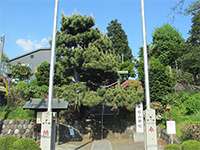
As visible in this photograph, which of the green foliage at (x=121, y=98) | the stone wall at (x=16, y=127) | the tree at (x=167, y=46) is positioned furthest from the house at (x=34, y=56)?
the green foliage at (x=121, y=98)

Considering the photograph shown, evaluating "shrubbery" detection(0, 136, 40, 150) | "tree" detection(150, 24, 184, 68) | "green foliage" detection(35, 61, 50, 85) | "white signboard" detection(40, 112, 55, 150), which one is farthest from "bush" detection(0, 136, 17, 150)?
"tree" detection(150, 24, 184, 68)

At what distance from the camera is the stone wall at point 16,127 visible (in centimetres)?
2698

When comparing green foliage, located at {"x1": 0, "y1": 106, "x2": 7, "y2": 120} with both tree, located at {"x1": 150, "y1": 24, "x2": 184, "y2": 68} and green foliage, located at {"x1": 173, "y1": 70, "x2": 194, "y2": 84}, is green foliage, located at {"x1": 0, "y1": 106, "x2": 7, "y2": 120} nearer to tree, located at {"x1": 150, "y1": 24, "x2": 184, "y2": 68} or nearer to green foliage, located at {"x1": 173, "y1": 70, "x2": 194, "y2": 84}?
green foliage, located at {"x1": 173, "y1": 70, "x2": 194, "y2": 84}

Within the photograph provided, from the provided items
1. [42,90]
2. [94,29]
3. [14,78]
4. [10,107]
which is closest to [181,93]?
[94,29]

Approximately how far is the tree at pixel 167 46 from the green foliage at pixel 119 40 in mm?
5288

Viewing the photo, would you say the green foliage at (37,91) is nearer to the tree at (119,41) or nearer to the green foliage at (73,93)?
the green foliage at (73,93)

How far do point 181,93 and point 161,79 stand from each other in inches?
83.6

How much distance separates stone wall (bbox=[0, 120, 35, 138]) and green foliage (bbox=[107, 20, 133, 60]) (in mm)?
22802

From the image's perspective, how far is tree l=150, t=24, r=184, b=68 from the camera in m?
42.3

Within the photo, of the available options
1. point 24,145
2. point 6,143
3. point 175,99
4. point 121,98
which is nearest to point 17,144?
point 24,145

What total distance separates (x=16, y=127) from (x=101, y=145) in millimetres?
6775

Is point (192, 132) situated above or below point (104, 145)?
above

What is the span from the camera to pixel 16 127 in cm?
2752

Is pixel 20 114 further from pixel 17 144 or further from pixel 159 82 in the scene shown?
pixel 17 144
